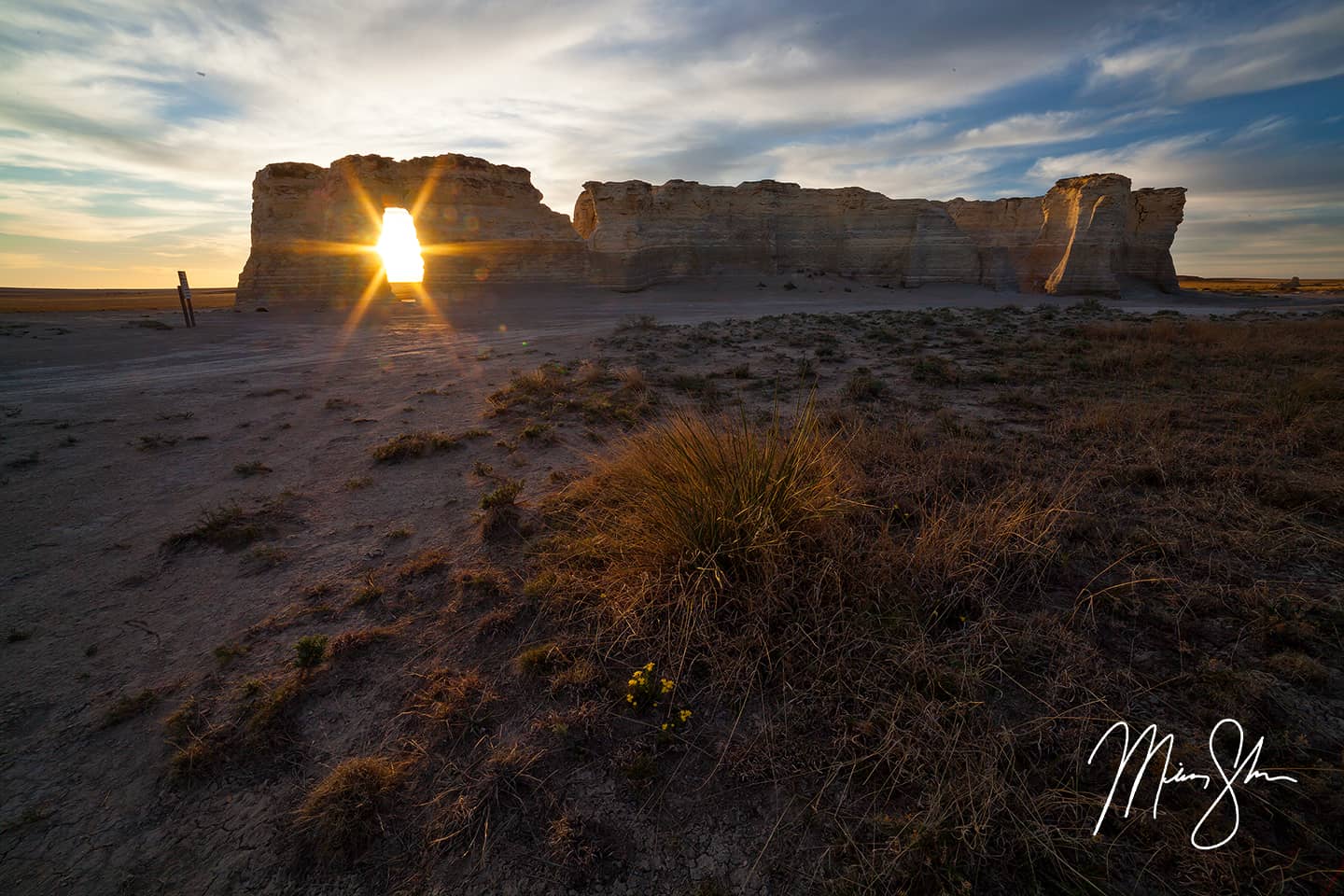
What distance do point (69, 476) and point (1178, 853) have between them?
29.9 feet

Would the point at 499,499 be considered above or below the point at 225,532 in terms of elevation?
above

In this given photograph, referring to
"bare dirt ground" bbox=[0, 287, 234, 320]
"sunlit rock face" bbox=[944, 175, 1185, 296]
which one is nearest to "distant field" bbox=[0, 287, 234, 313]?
"bare dirt ground" bbox=[0, 287, 234, 320]

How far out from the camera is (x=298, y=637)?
3020 millimetres

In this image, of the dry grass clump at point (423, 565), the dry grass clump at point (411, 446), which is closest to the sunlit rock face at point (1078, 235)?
the dry grass clump at point (411, 446)

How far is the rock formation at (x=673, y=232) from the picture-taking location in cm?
3247

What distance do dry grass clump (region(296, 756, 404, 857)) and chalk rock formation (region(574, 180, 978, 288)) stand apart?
36087mm

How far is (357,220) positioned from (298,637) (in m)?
37.8

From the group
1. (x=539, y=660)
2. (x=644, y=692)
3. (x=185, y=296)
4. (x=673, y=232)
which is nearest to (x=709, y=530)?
(x=644, y=692)

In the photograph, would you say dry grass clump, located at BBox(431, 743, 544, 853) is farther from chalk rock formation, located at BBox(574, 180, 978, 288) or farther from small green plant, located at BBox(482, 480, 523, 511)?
chalk rock formation, located at BBox(574, 180, 978, 288)

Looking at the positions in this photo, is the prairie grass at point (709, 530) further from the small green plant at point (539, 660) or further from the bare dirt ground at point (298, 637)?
the bare dirt ground at point (298, 637)

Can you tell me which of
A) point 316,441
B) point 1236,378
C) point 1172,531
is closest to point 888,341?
point 1236,378

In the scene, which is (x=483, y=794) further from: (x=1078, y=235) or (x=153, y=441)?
(x=1078, y=235)

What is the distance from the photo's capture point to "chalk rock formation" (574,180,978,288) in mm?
36719
